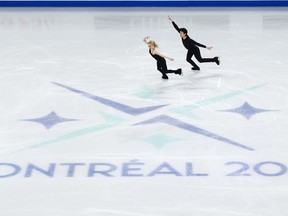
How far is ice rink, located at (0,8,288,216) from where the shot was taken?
469cm

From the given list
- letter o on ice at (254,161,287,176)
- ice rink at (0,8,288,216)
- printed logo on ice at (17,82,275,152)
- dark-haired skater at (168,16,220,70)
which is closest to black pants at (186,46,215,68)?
dark-haired skater at (168,16,220,70)

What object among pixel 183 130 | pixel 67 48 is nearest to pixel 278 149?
pixel 183 130

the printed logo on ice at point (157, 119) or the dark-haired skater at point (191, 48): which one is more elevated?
the dark-haired skater at point (191, 48)

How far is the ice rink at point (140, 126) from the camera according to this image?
4691mm

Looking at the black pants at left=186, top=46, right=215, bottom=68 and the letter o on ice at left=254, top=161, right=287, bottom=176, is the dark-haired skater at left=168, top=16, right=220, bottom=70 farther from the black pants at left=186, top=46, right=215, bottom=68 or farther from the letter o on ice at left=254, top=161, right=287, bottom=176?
the letter o on ice at left=254, top=161, right=287, bottom=176

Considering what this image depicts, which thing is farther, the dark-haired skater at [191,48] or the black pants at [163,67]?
the dark-haired skater at [191,48]

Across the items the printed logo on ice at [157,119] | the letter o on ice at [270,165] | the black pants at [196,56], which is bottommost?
the letter o on ice at [270,165]

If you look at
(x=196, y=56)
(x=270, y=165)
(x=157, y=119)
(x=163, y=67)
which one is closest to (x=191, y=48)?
(x=196, y=56)

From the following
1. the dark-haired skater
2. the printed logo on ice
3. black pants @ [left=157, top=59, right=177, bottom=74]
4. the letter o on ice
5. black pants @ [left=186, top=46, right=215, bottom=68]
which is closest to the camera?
the letter o on ice

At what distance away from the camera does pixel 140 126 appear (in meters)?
6.40

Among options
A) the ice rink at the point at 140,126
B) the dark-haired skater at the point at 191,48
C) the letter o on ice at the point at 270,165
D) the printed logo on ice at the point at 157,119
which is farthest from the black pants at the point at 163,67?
the letter o on ice at the point at 270,165

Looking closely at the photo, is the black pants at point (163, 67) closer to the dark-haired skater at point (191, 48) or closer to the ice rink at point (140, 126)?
the ice rink at point (140, 126)

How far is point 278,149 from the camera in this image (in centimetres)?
568

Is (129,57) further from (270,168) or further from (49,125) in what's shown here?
(270,168)
